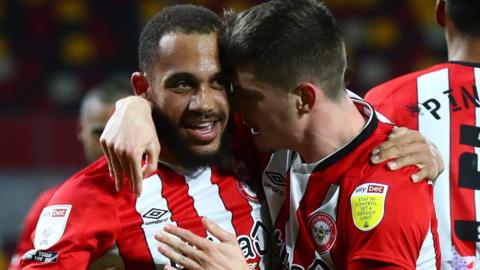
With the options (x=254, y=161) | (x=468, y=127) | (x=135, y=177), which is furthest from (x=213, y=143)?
(x=468, y=127)

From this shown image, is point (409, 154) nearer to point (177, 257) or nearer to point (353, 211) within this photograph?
point (353, 211)

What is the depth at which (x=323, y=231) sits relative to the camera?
81.7 inches

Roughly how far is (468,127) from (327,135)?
0.55 meters

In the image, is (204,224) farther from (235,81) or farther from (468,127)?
(468,127)

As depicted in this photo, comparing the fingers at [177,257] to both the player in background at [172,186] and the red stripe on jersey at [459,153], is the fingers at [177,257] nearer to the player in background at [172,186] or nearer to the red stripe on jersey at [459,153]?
the player in background at [172,186]

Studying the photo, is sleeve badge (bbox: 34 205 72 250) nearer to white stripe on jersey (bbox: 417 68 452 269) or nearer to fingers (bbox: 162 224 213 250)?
fingers (bbox: 162 224 213 250)

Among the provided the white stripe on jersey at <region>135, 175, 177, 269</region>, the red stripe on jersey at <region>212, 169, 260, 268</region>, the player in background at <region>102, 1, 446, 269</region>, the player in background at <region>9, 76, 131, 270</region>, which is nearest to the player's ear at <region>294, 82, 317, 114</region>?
the player in background at <region>102, 1, 446, 269</region>

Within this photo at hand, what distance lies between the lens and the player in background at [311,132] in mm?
2021

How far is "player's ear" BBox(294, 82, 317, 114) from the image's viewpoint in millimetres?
2098

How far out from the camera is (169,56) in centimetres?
223

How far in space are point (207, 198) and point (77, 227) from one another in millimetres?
375

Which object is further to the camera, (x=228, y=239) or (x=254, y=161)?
(x=254, y=161)

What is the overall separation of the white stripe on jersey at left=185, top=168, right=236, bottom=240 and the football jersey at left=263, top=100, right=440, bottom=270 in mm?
124

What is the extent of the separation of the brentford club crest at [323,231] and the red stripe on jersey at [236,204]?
0.24m
